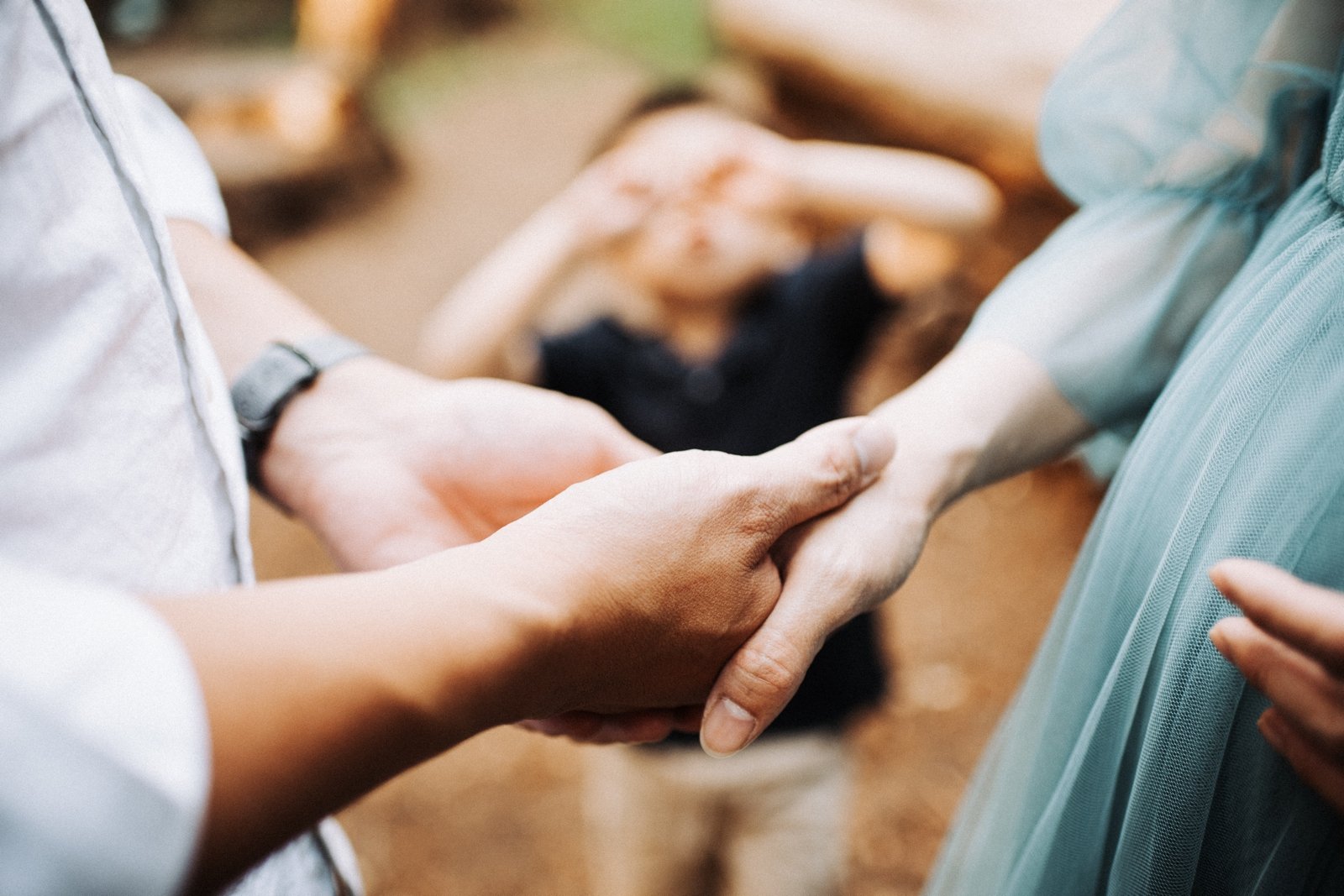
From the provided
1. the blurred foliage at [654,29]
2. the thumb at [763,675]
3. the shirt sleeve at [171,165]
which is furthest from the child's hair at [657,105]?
the blurred foliage at [654,29]

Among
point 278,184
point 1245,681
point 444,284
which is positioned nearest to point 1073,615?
point 1245,681

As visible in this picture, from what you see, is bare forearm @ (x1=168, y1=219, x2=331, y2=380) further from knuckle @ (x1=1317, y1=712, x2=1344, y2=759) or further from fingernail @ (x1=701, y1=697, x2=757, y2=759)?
knuckle @ (x1=1317, y1=712, x2=1344, y2=759)

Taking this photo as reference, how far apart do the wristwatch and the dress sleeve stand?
706 mm

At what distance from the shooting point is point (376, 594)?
485 mm

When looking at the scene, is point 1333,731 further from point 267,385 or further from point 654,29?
point 654,29

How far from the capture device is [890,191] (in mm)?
1653

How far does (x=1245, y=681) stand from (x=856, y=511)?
32 centimetres

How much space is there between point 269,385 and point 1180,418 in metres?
0.84

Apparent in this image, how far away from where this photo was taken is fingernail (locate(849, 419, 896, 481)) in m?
0.77

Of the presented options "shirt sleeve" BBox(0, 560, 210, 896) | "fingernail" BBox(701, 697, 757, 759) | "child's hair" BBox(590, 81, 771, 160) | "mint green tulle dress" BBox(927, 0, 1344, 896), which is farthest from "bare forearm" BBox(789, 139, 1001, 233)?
"shirt sleeve" BBox(0, 560, 210, 896)

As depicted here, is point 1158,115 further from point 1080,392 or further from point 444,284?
point 444,284

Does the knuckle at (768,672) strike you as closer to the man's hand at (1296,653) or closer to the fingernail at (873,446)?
the fingernail at (873,446)

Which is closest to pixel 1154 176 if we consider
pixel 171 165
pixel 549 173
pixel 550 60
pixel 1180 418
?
pixel 1180 418

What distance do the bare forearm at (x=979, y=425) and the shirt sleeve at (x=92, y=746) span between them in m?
0.62
